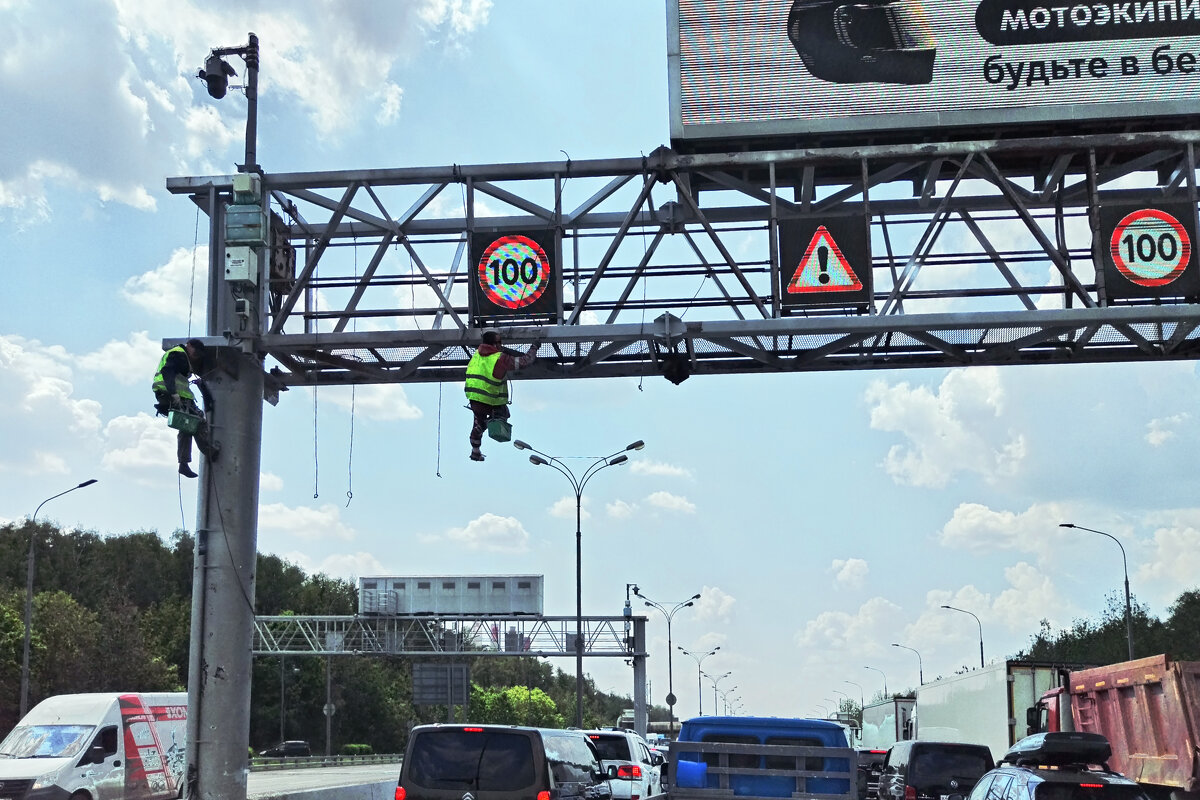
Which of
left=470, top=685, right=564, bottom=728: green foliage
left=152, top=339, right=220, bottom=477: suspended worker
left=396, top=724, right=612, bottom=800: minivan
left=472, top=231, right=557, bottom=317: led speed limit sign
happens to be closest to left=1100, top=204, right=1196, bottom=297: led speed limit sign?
left=472, top=231, right=557, bottom=317: led speed limit sign

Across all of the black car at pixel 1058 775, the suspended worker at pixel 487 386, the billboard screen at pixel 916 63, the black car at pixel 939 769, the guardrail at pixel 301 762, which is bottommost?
the guardrail at pixel 301 762

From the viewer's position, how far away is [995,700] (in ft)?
90.9

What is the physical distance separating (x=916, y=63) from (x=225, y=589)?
10.1 meters

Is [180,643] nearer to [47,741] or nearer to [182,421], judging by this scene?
[47,741]

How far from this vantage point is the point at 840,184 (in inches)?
674

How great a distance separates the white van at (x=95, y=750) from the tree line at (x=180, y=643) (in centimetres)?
3365

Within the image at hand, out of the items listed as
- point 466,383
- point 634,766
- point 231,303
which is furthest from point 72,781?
point 466,383

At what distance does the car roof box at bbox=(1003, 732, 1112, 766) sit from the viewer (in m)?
13.7

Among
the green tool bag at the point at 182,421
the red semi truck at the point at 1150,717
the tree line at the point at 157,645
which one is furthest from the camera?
the tree line at the point at 157,645

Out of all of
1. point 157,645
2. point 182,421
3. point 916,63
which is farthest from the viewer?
point 157,645

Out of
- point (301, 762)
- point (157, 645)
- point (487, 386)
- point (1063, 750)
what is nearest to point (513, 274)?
point (487, 386)

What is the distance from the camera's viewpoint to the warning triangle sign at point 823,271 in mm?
15930

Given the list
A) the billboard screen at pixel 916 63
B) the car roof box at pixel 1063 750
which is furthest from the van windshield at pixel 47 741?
the car roof box at pixel 1063 750

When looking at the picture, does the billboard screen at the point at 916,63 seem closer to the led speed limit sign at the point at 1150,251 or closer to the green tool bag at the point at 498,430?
the led speed limit sign at the point at 1150,251
